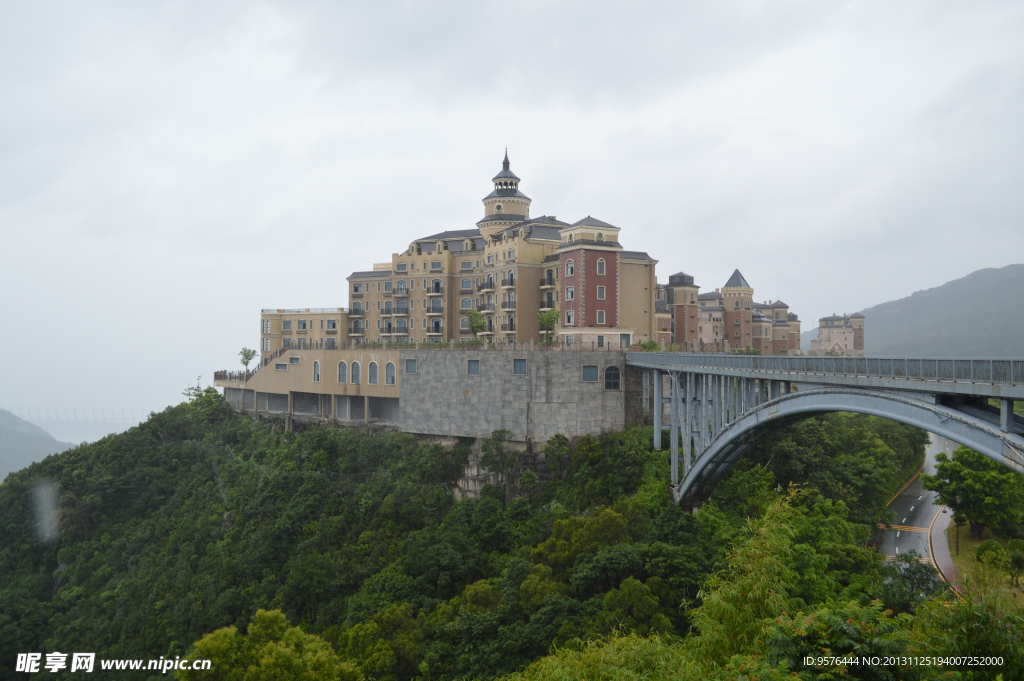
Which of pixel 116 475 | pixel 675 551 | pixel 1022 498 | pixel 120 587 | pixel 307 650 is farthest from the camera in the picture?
pixel 116 475

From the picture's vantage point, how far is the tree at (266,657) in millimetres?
21588

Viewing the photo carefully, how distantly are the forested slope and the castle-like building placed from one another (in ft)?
42.9

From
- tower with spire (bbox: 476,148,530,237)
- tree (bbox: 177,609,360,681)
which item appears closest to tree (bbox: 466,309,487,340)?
tower with spire (bbox: 476,148,530,237)

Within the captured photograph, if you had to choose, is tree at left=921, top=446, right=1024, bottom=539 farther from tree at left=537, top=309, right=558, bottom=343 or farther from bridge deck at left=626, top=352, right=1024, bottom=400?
tree at left=537, top=309, right=558, bottom=343

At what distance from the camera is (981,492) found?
3125 centimetres

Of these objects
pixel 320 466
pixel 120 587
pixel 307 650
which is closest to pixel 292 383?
pixel 320 466

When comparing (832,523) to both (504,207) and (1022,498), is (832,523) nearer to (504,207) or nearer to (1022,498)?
(1022,498)

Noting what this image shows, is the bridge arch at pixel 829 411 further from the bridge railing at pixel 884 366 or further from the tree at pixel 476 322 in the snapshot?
the tree at pixel 476 322

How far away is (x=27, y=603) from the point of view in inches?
1687

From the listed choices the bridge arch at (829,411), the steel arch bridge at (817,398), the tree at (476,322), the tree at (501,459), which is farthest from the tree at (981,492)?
the tree at (476,322)

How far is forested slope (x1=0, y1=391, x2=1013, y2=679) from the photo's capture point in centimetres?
2369

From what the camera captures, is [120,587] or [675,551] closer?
[675,551]

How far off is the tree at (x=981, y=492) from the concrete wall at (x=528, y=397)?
647 inches

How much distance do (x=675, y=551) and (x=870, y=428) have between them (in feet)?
87.2
